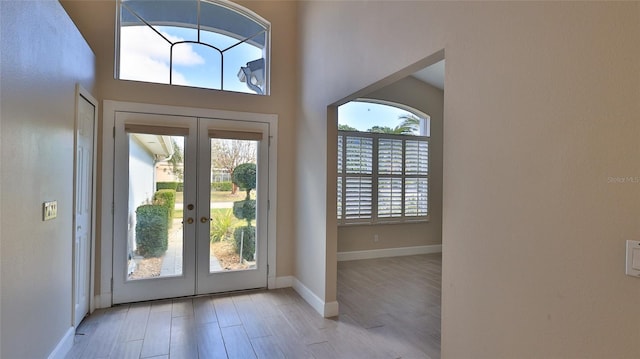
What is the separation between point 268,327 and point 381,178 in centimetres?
375

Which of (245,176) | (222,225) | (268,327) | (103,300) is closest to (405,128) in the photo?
(245,176)

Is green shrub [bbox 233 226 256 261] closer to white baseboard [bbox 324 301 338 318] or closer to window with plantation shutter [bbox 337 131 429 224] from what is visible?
white baseboard [bbox 324 301 338 318]

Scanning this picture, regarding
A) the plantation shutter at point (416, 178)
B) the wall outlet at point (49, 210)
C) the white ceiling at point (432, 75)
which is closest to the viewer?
the wall outlet at point (49, 210)

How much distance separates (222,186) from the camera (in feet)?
13.8

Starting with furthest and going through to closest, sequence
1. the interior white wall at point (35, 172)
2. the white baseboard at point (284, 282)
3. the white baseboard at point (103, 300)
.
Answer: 1. the white baseboard at point (284, 282)
2. the white baseboard at point (103, 300)
3. the interior white wall at point (35, 172)

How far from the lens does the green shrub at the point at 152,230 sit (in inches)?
154

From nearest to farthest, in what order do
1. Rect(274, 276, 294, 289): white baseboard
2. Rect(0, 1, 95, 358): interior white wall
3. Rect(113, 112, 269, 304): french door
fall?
Rect(0, 1, 95, 358): interior white wall, Rect(113, 112, 269, 304): french door, Rect(274, 276, 294, 289): white baseboard

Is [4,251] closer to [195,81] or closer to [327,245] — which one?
[327,245]

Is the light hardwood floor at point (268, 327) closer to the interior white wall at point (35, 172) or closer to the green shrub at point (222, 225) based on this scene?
the interior white wall at point (35, 172)

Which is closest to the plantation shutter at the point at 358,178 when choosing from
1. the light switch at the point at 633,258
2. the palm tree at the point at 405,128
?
the palm tree at the point at 405,128

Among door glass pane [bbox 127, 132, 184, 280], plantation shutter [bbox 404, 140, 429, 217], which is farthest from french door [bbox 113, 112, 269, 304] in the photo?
plantation shutter [bbox 404, 140, 429, 217]

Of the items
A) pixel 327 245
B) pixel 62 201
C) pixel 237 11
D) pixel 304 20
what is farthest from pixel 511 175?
pixel 237 11

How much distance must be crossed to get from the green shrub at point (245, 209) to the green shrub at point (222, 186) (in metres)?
0.21

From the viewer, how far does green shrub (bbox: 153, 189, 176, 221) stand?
156 inches
